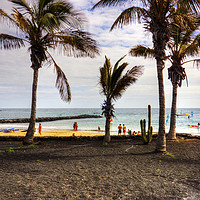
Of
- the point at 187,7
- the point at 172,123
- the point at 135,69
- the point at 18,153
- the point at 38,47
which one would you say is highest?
the point at 187,7

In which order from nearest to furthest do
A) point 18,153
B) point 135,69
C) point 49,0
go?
point 18,153 < point 49,0 < point 135,69

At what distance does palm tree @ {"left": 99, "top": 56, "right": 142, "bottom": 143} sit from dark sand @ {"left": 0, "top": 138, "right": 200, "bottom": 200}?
10.7ft

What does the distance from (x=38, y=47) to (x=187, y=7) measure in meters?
7.52

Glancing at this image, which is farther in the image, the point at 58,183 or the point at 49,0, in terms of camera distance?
the point at 49,0

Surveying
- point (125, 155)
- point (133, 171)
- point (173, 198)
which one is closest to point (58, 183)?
point (133, 171)

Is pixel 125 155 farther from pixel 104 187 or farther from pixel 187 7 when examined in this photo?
pixel 187 7

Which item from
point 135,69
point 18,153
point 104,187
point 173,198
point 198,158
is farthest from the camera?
point 135,69

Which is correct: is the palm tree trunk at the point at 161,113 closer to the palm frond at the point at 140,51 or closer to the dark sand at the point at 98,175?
the dark sand at the point at 98,175

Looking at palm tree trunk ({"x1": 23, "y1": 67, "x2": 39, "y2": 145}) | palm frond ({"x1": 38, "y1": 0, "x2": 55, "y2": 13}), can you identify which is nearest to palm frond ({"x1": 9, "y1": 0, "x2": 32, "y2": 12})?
palm frond ({"x1": 38, "y1": 0, "x2": 55, "y2": 13})

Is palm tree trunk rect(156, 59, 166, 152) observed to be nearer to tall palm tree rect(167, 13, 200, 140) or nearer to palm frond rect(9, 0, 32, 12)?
tall palm tree rect(167, 13, 200, 140)

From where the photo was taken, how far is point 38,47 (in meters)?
10.0

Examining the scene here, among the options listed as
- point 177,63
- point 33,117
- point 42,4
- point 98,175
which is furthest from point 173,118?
point 42,4

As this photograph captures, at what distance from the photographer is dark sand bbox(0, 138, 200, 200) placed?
4.14 m

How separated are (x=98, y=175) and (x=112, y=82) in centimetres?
680
